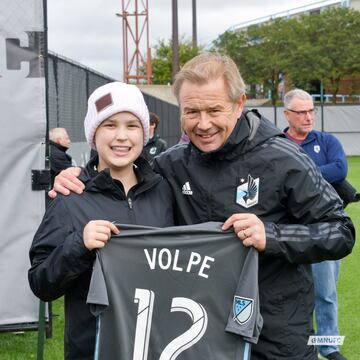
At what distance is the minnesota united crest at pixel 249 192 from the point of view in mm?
2861

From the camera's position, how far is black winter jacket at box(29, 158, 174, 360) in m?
2.73

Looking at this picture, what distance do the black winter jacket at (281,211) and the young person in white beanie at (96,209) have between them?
26 centimetres

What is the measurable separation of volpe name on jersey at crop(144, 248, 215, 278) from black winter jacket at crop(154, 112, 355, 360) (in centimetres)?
22

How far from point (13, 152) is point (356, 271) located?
5447 mm

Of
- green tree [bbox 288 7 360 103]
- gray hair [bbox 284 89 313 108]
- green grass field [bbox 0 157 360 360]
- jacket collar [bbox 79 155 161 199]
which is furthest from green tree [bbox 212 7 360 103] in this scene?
jacket collar [bbox 79 155 161 199]

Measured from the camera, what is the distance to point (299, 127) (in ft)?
19.4

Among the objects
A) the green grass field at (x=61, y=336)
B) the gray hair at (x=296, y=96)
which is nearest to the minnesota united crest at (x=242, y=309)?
the green grass field at (x=61, y=336)

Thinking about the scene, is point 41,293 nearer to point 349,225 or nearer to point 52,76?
point 349,225

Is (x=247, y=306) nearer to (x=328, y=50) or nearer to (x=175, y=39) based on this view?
(x=175, y=39)

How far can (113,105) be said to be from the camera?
2.88 m

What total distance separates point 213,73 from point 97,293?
95 cm

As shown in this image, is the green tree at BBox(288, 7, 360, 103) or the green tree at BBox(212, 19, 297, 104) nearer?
the green tree at BBox(288, 7, 360, 103)

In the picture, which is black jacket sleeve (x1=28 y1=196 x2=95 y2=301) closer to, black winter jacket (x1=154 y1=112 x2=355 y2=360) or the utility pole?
black winter jacket (x1=154 y1=112 x2=355 y2=360)

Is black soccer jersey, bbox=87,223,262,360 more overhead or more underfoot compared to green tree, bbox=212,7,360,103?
more underfoot
